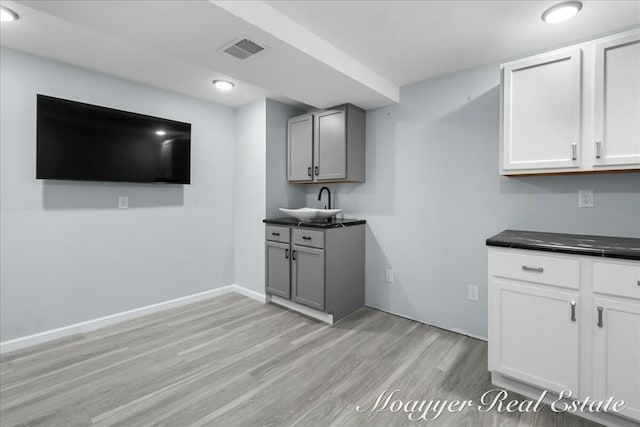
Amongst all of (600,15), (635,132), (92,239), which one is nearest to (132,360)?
(92,239)

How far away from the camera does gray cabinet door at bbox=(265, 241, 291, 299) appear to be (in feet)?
10.6

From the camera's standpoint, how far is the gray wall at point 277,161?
11.5ft

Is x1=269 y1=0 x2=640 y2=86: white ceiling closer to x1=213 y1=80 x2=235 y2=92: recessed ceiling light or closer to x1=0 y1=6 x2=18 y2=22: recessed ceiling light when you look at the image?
x1=213 y1=80 x2=235 y2=92: recessed ceiling light

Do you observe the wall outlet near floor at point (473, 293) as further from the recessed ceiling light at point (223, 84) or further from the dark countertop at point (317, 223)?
the recessed ceiling light at point (223, 84)

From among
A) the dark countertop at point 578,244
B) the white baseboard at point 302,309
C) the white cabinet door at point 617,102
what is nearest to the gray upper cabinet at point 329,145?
the white baseboard at point 302,309

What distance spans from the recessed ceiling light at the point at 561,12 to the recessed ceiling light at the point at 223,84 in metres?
2.57

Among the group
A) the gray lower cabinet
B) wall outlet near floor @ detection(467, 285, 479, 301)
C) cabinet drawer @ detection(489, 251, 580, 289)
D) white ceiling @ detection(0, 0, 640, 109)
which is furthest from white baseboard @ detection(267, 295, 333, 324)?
white ceiling @ detection(0, 0, 640, 109)

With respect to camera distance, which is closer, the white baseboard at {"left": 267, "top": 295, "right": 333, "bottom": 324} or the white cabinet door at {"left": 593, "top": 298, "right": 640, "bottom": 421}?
the white cabinet door at {"left": 593, "top": 298, "right": 640, "bottom": 421}

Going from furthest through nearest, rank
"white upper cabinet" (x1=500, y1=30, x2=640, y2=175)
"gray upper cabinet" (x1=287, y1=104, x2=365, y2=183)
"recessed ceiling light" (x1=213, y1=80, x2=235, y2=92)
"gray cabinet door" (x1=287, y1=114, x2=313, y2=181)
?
"gray cabinet door" (x1=287, y1=114, x2=313, y2=181) < "gray upper cabinet" (x1=287, y1=104, x2=365, y2=183) < "recessed ceiling light" (x1=213, y1=80, x2=235, y2=92) < "white upper cabinet" (x1=500, y1=30, x2=640, y2=175)

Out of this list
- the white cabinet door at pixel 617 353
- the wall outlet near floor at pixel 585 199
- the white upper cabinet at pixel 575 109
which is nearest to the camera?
the white cabinet door at pixel 617 353

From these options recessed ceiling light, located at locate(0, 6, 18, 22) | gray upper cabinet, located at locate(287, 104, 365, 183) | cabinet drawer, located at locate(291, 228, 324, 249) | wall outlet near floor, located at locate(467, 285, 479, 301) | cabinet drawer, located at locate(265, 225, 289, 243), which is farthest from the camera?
cabinet drawer, located at locate(265, 225, 289, 243)

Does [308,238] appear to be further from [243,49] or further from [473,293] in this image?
[243,49]

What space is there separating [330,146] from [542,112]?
181 centimetres

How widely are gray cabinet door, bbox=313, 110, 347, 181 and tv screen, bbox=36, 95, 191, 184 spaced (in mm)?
1438
